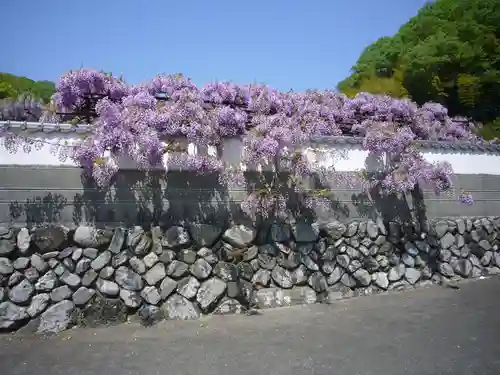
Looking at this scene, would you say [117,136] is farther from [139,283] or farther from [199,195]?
[139,283]

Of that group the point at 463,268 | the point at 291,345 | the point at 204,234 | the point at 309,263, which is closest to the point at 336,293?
the point at 309,263

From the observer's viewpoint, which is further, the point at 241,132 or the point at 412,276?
the point at 412,276

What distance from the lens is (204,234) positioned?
20.6 ft

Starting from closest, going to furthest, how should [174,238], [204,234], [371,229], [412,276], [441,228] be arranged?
[174,238]
[204,234]
[371,229]
[412,276]
[441,228]

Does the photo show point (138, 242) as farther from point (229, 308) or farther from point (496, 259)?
point (496, 259)

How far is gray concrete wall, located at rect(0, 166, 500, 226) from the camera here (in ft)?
18.6

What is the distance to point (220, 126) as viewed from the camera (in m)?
6.36

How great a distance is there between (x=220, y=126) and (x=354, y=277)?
3.37 m

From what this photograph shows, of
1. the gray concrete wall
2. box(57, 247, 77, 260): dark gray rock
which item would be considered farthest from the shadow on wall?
box(57, 247, 77, 260): dark gray rock

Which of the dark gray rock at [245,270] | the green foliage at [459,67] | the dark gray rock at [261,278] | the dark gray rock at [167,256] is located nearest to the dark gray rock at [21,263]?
the dark gray rock at [167,256]

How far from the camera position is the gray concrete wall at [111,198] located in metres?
5.66

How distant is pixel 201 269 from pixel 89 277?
1.52 m

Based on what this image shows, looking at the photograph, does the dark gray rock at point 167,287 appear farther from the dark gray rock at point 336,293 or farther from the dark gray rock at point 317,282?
the dark gray rock at point 336,293

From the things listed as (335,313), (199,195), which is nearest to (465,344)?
(335,313)
